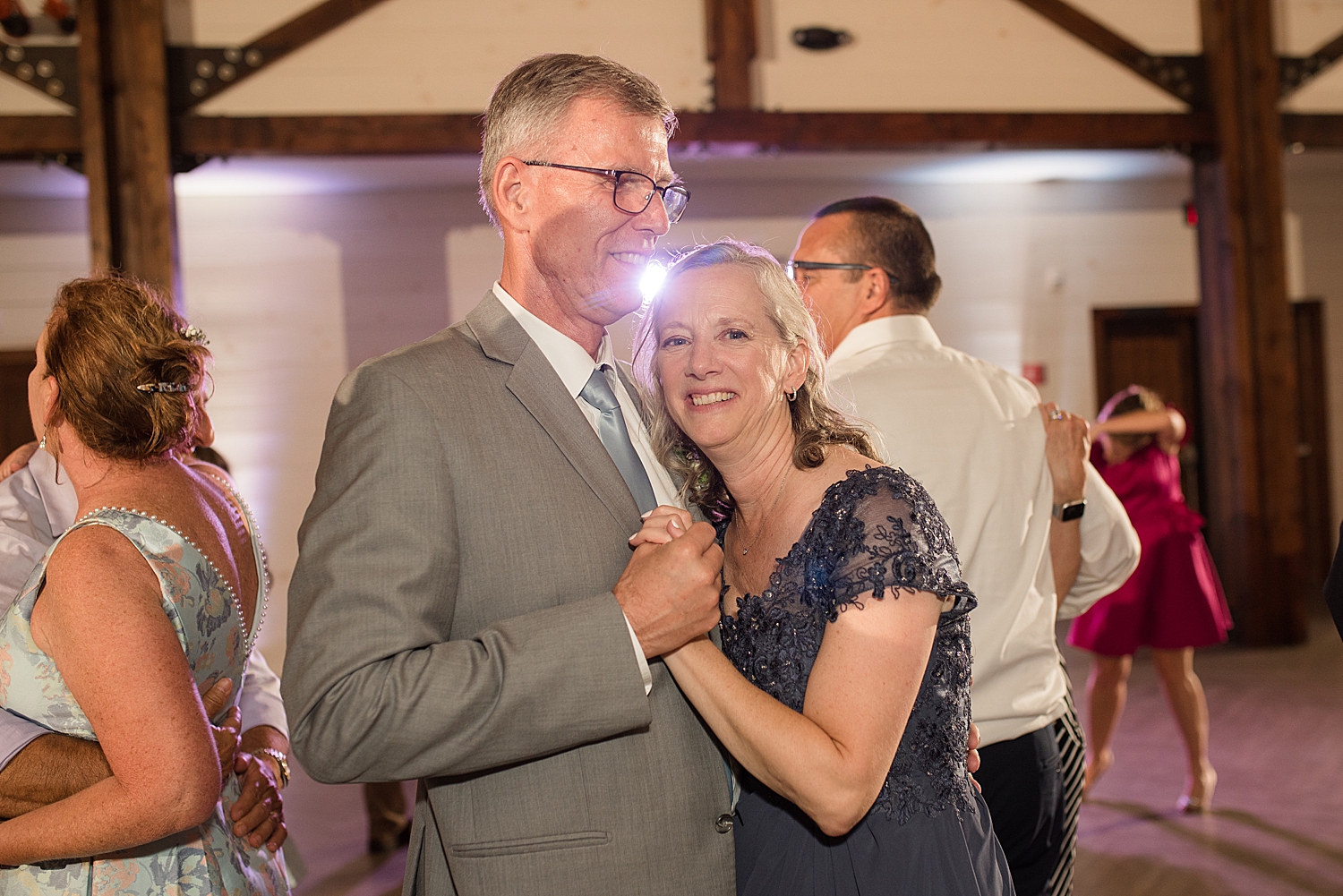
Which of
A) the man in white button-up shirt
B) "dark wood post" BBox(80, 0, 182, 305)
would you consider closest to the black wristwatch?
the man in white button-up shirt

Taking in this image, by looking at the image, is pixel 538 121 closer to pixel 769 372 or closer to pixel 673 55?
pixel 769 372

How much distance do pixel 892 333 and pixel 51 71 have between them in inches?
237

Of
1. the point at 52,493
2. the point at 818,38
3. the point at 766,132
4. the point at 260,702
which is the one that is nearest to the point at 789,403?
the point at 260,702

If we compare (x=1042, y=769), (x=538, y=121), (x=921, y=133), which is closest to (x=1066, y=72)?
(x=921, y=133)

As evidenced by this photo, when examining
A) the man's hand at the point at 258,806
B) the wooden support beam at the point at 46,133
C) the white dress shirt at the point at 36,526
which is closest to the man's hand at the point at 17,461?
the white dress shirt at the point at 36,526

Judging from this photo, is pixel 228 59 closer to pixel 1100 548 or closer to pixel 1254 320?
pixel 1100 548

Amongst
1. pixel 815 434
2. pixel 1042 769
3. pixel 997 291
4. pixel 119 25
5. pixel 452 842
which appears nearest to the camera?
pixel 452 842

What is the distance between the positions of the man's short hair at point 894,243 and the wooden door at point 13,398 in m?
7.79

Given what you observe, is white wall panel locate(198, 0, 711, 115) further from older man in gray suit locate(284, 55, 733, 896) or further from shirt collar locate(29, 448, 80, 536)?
older man in gray suit locate(284, 55, 733, 896)

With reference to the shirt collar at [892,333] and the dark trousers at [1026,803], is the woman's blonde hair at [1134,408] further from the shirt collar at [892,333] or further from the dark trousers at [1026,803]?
the dark trousers at [1026,803]

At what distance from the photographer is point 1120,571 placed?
2.61m

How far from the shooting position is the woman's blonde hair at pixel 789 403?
165cm

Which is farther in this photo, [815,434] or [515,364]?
[815,434]

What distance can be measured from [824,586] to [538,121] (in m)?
0.77
